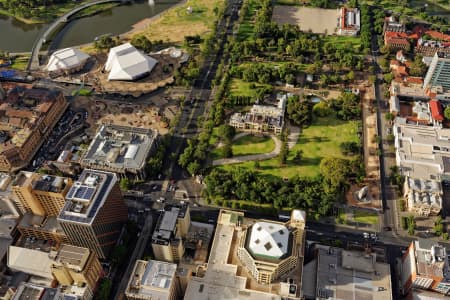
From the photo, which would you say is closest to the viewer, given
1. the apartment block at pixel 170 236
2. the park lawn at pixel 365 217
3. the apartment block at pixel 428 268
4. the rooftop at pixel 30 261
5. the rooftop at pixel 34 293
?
the rooftop at pixel 34 293

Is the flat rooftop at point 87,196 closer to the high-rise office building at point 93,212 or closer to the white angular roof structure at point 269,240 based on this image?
the high-rise office building at point 93,212

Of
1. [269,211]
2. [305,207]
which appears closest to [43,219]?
[269,211]

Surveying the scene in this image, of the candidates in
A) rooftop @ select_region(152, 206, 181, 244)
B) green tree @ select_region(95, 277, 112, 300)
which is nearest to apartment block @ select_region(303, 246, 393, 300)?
rooftop @ select_region(152, 206, 181, 244)

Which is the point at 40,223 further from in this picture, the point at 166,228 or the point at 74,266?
the point at 166,228

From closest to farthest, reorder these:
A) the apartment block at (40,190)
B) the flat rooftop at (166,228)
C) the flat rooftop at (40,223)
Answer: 1. the flat rooftop at (166,228)
2. the apartment block at (40,190)
3. the flat rooftop at (40,223)

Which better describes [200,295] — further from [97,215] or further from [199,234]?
[97,215]

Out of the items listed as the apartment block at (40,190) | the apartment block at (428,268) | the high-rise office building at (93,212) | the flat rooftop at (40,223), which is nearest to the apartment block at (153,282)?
the high-rise office building at (93,212)
